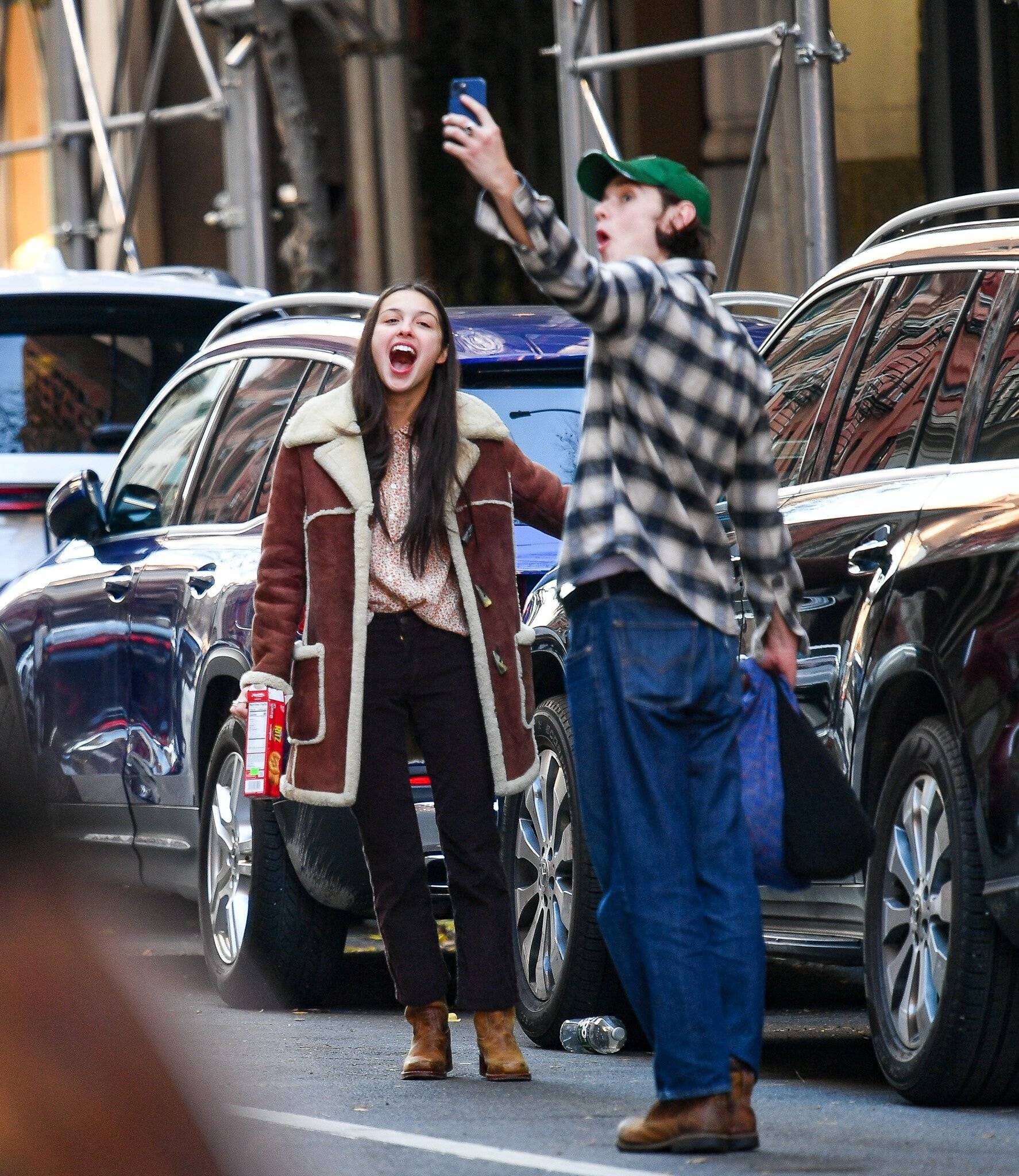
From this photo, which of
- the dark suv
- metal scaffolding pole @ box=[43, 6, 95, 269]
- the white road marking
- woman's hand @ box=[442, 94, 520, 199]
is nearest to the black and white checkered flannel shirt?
woman's hand @ box=[442, 94, 520, 199]

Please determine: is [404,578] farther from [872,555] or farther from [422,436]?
[872,555]

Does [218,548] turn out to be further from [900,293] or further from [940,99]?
[940,99]

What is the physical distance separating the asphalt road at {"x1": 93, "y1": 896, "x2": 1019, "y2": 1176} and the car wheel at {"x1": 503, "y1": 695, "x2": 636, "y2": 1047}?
0.12 m

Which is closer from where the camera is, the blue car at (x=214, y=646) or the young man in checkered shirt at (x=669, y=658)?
the young man in checkered shirt at (x=669, y=658)

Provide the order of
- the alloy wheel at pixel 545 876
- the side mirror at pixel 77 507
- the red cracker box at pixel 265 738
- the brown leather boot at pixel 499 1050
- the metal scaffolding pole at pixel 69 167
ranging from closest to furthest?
1. the brown leather boot at pixel 499 1050
2. the red cracker box at pixel 265 738
3. the alloy wheel at pixel 545 876
4. the side mirror at pixel 77 507
5. the metal scaffolding pole at pixel 69 167

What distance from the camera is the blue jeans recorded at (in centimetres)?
483

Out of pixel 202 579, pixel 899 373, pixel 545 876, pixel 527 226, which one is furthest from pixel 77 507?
pixel 527 226

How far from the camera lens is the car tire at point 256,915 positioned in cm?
735

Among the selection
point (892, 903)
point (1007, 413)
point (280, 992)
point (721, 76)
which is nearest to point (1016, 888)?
point (892, 903)

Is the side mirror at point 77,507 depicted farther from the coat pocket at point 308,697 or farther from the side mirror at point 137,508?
the coat pocket at point 308,697

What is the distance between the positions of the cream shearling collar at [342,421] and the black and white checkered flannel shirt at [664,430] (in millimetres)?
1252

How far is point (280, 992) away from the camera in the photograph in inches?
295

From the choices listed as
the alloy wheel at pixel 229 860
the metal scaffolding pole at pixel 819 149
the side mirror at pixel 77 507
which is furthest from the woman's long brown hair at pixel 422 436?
the metal scaffolding pole at pixel 819 149

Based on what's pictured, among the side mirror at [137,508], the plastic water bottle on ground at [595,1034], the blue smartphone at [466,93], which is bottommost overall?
the plastic water bottle on ground at [595,1034]
